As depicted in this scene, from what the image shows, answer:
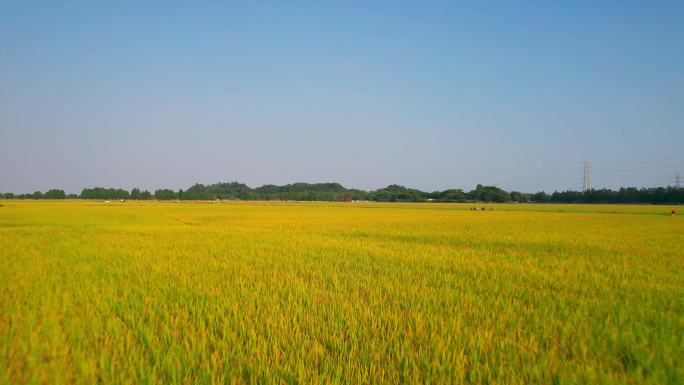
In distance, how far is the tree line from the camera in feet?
296

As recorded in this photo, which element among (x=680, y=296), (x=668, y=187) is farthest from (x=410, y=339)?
(x=668, y=187)

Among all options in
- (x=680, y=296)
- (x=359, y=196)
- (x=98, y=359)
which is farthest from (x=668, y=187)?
(x=98, y=359)

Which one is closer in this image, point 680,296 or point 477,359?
point 477,359

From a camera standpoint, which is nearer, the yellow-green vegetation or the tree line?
the yellow-green vegetation

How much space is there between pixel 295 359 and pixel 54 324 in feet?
7.60

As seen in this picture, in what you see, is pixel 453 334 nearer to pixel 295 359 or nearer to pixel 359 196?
pixel 295 359

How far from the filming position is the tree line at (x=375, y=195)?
90181 millimetres

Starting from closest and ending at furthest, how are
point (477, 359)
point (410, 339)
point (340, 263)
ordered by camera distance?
point (477, 359) < point (410, 339) < point (340, 263)

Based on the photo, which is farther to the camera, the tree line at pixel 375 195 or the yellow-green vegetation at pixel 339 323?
the tree line at pixel 375 195

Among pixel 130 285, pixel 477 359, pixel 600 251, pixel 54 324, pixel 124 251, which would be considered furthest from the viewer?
pixel 600 251

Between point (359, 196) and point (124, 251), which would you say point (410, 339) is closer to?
point (124, 251)

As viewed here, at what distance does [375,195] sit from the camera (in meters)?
145

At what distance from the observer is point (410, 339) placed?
294 centimetres

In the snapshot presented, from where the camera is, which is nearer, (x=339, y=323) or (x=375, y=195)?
(x=339, y=323)
